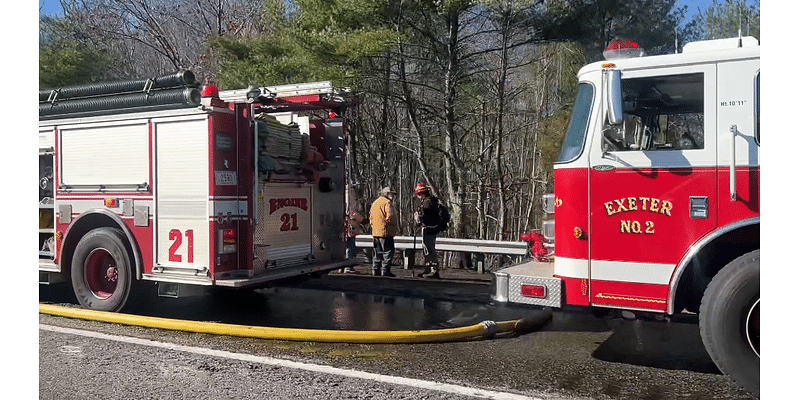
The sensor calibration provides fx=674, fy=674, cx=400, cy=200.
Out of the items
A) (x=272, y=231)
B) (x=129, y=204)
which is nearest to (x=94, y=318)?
(x=129, y=204)

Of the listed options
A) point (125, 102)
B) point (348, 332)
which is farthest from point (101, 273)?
point (348, 332)

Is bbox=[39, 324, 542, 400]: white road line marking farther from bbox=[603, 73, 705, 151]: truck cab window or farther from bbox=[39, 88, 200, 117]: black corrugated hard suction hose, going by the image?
bbox=[39, 88, 200, 117]: black corrugated hard suction hose

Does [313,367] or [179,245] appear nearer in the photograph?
[313,367]

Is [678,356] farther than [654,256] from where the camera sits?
Yes

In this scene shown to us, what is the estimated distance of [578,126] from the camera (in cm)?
502

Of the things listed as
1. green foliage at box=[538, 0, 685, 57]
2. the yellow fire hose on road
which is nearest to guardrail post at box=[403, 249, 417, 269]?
the yellow fire hose on road

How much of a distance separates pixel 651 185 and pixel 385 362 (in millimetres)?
2439

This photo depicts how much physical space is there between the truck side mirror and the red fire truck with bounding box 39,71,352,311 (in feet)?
12.4

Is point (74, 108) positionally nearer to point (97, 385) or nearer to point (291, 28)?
point (97, 385)

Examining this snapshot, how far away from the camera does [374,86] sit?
1475 centimetres

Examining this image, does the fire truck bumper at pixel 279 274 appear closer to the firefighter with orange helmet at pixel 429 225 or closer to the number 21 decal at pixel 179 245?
the number 21 decal at pixel 179 245

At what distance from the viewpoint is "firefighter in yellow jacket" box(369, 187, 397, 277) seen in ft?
32.5

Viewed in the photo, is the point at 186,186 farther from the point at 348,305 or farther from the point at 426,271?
the point at 426,271

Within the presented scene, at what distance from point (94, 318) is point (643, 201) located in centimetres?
548
